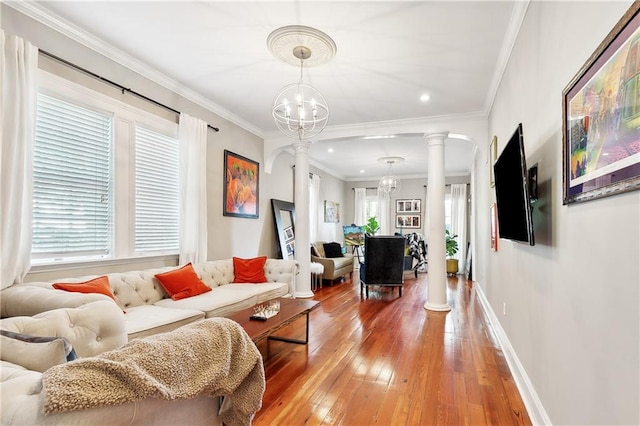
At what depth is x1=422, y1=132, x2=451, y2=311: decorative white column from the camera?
4.80 m

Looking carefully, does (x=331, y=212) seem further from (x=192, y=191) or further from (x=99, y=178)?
(x=99, y=178)

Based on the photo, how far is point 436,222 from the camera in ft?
15.9

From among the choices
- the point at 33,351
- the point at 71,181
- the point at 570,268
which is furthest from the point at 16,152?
the point at 570,268

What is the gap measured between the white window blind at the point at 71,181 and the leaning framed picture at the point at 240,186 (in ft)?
5.68

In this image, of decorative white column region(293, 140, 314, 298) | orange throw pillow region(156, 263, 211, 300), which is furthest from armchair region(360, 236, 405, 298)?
orange throw pillow region(156, 263, 211, 300)

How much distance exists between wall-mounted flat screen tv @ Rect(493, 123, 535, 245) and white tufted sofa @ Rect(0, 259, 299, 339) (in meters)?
2.48

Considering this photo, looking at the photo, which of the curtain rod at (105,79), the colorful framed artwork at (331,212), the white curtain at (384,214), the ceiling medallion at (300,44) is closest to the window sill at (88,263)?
the curtain rod at (105,79)

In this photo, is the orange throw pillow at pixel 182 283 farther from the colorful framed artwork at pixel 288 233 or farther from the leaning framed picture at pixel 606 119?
the leaning framed picture at pixel 606 119

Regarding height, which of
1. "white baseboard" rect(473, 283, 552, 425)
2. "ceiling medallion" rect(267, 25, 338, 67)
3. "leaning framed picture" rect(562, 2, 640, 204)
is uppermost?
"ceiling medallion" rect(267, 25, 338, 67)

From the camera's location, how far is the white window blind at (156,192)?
11.2ft

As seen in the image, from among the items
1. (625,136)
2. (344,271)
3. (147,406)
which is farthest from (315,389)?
(344,271)

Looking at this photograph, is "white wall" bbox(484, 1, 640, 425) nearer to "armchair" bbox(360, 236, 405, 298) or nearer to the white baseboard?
the white baseboard

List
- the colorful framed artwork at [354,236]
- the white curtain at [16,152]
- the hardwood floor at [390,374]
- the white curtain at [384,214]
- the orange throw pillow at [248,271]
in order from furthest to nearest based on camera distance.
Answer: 1. the white curtain at [384,214]
2. the colorful framed artwork at [354,236]
3. the orange throw pillow at [248,271]
4. the white curtain at [16,152]
5. the hardwood floor at [390,374]

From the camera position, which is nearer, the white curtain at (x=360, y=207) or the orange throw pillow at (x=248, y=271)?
the orange throw pillow at (x=248, y=271)
